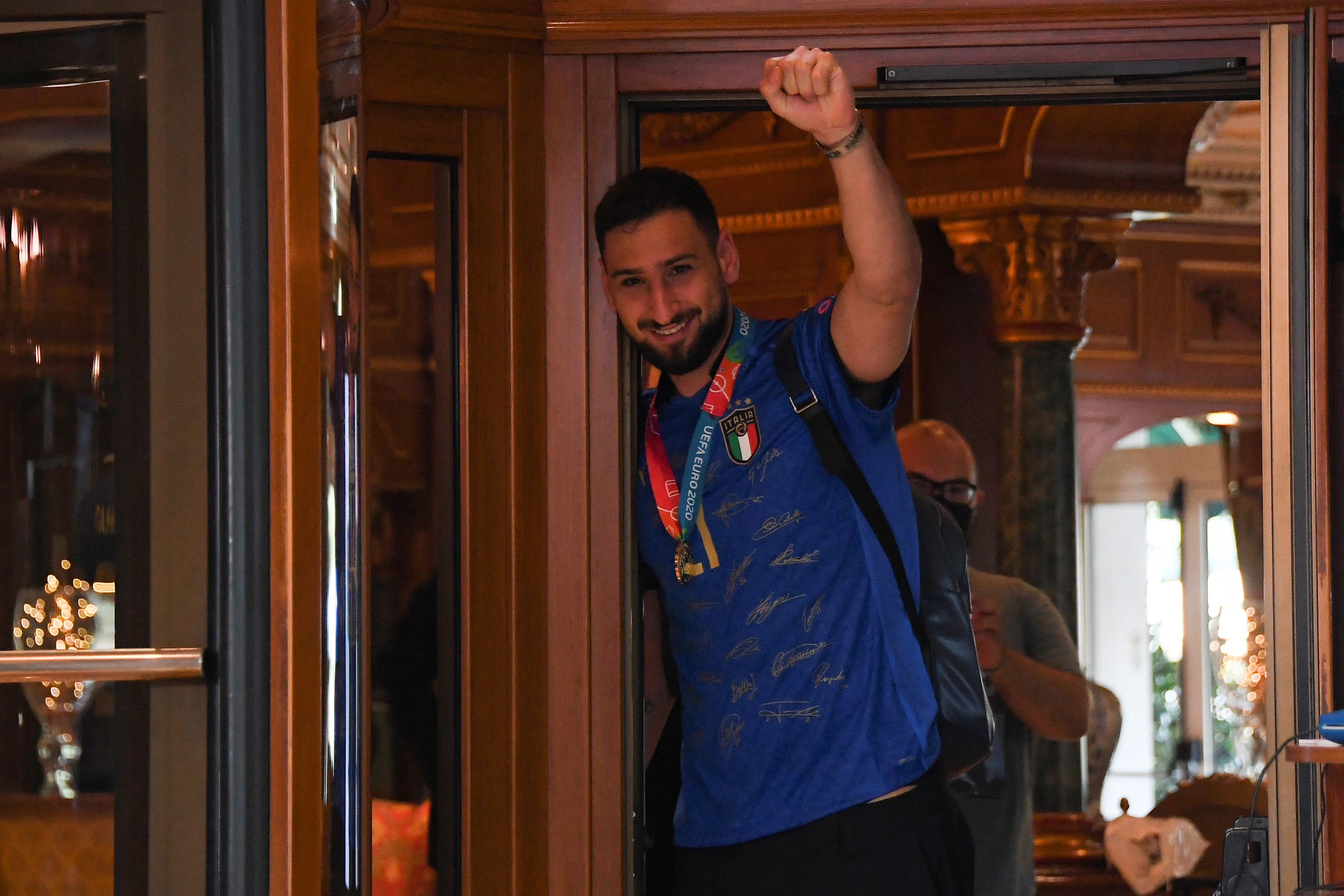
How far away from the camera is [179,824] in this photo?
154cm

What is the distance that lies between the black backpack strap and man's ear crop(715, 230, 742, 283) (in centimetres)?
27

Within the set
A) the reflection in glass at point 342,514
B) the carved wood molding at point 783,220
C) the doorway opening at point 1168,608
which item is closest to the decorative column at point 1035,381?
the carved wood molding at point 783,220

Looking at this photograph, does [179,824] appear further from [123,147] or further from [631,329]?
[631,329]

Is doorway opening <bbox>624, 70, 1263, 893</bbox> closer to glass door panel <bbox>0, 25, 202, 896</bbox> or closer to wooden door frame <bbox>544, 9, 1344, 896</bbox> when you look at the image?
wooden door frame <bbox>544, 9, 1344, 896</bbox>

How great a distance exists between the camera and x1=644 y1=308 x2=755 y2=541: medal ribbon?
2.52 m

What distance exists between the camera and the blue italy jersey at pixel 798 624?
244 centimetres

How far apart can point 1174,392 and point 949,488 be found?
550 cm

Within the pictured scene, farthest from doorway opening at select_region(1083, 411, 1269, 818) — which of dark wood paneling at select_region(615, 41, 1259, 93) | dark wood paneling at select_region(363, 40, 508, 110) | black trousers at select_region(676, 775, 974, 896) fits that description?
dark wood paneling at select_region(363, 40, 508, 110)

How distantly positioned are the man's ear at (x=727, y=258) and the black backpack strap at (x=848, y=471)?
27 cm

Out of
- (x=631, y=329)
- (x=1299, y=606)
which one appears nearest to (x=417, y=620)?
(x=631, y=329)

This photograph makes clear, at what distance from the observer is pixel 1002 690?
396cm

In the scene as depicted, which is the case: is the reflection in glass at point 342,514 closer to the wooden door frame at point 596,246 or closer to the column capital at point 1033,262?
the wooden door frame at point 596,246

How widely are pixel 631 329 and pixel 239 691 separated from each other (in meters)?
1.15

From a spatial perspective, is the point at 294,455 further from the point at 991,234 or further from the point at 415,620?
the point at 991,234
